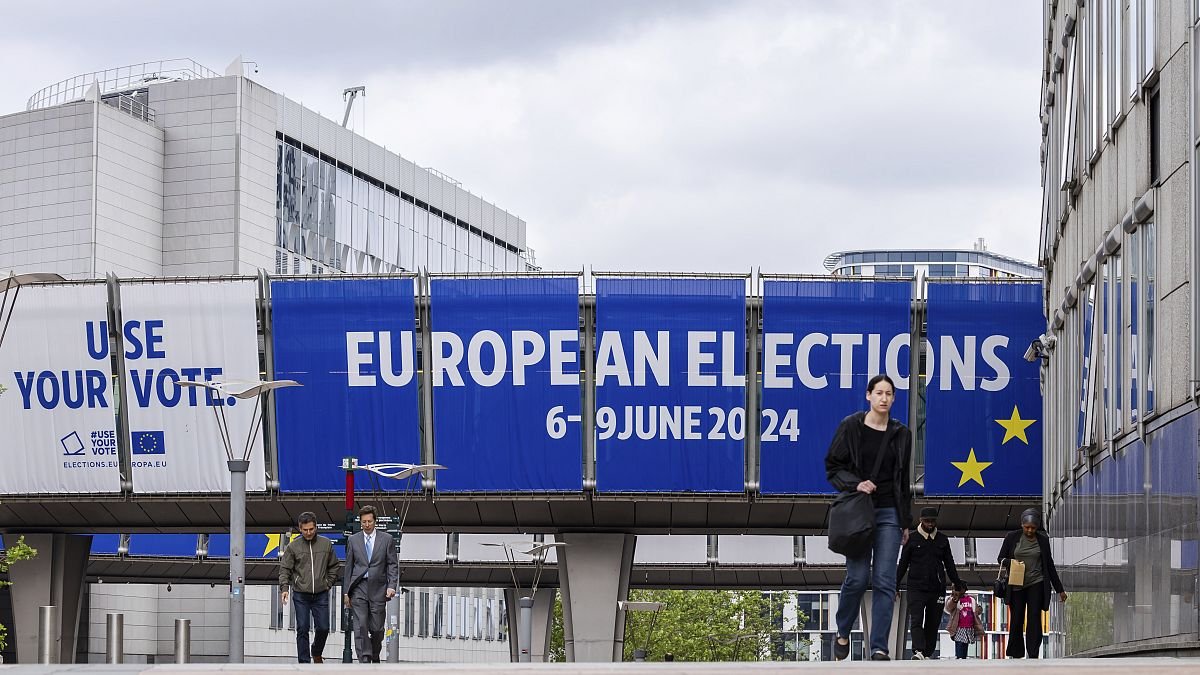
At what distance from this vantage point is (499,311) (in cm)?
4750

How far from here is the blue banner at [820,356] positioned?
4684 centimetres

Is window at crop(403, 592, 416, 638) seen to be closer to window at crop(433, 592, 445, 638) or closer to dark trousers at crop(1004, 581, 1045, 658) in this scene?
window at crop(433, 592, 445, 638)

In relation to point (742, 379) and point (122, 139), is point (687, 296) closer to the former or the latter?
point (742, 379)

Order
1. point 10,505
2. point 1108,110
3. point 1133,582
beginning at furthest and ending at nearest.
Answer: point 10,505 → point 1108,110 → point 1133,582

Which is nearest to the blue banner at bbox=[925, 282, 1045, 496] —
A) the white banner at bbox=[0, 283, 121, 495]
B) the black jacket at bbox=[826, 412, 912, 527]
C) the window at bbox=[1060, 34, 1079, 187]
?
the window at bbox=[1060, 34, 1079, 187]

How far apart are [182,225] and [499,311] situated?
35881 mm

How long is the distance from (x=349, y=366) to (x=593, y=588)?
876 centimetres

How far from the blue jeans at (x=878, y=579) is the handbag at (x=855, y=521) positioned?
150mm

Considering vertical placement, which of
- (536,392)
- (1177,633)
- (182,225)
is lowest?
(1177,633)

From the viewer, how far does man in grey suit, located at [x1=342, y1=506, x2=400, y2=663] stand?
70.2 ft

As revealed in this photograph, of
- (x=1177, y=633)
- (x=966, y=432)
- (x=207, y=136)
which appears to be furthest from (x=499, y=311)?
(x=207, y=136)

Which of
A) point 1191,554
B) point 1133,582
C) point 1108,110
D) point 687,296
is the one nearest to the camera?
point 1191,554

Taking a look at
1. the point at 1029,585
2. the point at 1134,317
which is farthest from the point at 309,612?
the point at 1134,317

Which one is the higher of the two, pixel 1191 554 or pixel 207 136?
pixel 207 136
